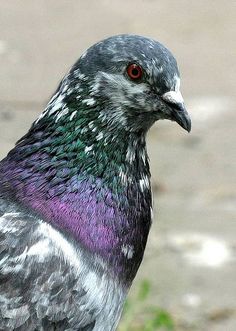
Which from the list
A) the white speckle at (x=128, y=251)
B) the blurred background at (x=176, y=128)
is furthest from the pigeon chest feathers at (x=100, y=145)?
the blurred background at (x=176, y=128)

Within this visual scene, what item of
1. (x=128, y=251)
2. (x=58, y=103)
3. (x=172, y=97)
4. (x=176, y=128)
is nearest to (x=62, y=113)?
(x=58, y=103)

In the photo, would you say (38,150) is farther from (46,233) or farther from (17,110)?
(17,110)

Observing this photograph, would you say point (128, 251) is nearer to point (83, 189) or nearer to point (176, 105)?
point (83, 189)

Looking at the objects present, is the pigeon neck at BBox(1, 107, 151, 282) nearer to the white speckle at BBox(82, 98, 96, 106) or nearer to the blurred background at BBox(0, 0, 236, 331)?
the white speckle at BBox(82, 98, 96, 106)

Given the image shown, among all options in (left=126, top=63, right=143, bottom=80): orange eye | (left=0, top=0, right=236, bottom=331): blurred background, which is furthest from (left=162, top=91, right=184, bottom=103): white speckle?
(left=0, top=0, right=236, bottom=331): blurred background

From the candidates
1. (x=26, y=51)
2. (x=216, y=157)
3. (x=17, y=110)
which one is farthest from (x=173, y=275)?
(x=26, y=51)

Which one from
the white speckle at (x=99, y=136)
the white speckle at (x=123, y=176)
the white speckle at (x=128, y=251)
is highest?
Answer: the white speckle at (x=99, y=136)

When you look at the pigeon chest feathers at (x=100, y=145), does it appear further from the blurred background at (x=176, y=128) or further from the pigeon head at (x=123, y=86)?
the blurred background at (x=176, y=128)
